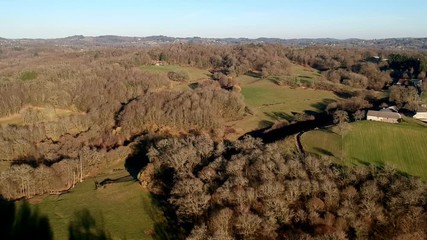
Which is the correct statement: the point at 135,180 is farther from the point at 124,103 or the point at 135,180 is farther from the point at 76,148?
the point at 124,103

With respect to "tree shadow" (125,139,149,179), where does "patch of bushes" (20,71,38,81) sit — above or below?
above

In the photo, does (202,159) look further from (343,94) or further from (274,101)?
(343,94)

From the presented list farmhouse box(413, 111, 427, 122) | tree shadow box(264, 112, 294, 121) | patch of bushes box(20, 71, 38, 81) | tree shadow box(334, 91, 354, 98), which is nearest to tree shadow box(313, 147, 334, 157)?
tree shadow box(264, 112, 294, 121)

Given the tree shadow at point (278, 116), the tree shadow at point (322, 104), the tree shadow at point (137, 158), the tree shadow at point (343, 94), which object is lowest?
the tree shadow at point (137, 158)

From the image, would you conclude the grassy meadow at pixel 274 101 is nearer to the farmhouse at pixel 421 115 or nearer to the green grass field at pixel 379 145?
the green grass field at pixel 379 145

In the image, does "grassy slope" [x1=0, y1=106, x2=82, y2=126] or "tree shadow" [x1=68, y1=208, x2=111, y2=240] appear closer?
"tree shadow" [x1=68, y1=208, x2=111, y2=240]

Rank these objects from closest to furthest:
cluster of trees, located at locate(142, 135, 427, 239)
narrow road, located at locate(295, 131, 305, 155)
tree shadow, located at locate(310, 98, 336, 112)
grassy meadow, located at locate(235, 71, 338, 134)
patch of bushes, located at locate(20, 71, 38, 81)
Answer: cluster of trees, located at locate(142, 135, 427, 239), narrow road, located at locate(295, 131, 305, 155), grassy meadow, located at locate(235, 71, 338, 134), tree shadow, located at locate(310, 98, 336, 112), patch of bushes, located at locate(20, 71, 38, 81)

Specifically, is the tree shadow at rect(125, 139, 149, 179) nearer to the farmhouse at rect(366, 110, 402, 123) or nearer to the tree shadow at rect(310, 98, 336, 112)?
the farmhouse at rect(366, 110, 402, 123)

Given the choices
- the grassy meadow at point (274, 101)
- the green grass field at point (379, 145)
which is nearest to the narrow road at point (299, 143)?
the green grass field at point (379, 145)
